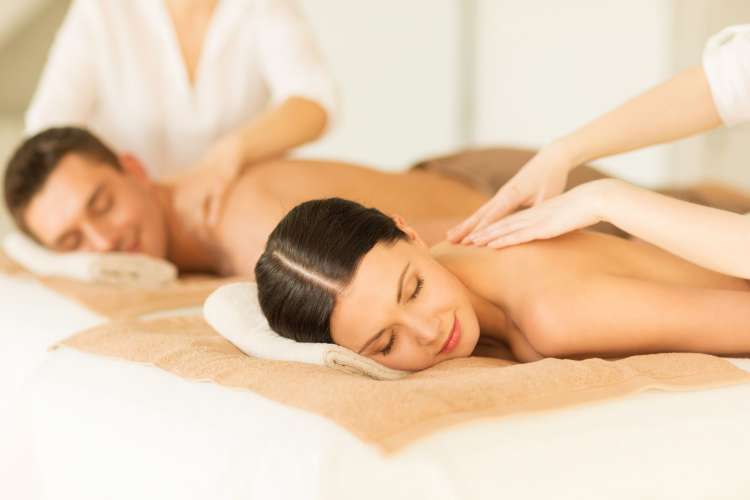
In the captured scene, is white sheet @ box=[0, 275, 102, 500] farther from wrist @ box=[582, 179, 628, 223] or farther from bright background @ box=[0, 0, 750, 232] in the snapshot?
bright background @ box=[0, 0, 750, 232]

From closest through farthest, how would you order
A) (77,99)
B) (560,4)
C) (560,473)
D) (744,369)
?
(560,473)
(744,369)
(77,99)
(560,4)

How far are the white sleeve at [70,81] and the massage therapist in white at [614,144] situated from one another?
58.1 inches

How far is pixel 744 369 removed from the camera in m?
1.25

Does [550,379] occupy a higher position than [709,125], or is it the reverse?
[709,125]

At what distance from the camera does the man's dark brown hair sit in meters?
2.25

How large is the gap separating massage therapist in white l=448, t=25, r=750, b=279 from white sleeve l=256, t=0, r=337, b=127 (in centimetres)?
108

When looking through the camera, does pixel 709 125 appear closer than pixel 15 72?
Yes

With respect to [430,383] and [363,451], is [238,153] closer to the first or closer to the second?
[430,383]

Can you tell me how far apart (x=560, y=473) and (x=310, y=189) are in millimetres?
1230

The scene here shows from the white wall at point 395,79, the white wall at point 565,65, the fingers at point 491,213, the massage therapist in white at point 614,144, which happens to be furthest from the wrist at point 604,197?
the white wall at point 395,79

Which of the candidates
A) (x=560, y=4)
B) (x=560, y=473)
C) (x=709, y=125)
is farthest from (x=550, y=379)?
(x=560, y=4)

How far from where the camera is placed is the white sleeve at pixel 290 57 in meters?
2.54

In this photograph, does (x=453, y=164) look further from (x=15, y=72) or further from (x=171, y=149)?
(x=15, y=72)

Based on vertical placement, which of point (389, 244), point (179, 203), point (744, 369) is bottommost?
point (179, 203)
